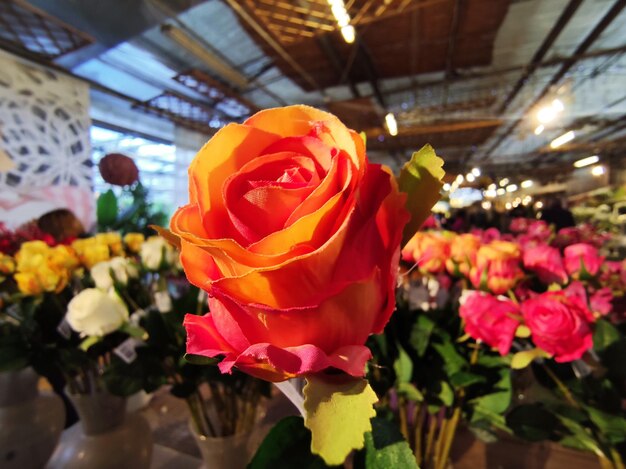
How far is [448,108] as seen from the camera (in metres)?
4.19

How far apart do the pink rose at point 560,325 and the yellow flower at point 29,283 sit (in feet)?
2.76

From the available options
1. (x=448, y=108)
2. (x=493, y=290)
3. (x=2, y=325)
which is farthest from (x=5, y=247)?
(x=448, y=108)

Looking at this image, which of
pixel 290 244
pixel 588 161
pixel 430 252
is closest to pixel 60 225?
pixel 430 252

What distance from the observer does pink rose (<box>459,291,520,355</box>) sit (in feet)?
1.50

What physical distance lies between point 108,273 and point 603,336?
32.3 inches

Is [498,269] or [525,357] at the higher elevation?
[498,269]

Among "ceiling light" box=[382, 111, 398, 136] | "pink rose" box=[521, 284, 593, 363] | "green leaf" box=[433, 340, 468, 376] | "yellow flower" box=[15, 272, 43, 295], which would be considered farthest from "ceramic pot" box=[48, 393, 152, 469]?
"ceiling light" box=[382, 111, 398, 136]

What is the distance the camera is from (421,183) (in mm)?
244

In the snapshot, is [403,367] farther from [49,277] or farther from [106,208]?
[106,208]

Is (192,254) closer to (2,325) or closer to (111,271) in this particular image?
(111,271)

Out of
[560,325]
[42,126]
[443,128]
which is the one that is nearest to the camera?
[560,325]

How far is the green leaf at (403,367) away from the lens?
1.68 feet

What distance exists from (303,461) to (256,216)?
0.23 m

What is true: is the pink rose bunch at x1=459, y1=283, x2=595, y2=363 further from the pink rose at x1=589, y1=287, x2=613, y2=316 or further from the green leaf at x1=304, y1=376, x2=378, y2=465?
the green leaf at x1=304, y1=376, x2=378, y2=465
